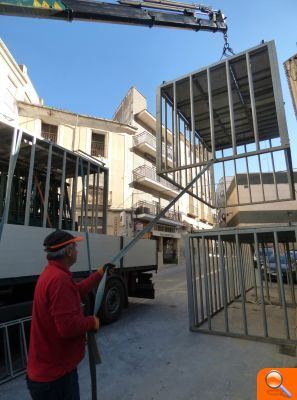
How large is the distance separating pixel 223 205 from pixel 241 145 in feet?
5.80

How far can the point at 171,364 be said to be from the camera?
12.9ft

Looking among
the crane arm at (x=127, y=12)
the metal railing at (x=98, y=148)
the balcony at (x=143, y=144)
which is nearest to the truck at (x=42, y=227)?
the crane arm at (x=127, y=12)

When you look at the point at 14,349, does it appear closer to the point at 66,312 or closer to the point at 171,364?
the point at 171,364

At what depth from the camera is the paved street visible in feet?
10.5

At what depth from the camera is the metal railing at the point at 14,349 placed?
12.2ft

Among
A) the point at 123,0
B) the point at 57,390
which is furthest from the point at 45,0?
the point at 57,390

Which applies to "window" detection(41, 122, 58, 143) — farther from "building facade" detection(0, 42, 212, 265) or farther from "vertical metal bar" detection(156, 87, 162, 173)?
"vertical metal bar" detection(156, 87, 162, 173)

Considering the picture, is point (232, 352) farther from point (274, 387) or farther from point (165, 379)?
point (274, 387)

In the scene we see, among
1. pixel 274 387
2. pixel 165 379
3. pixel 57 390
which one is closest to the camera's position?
pixel 274 387

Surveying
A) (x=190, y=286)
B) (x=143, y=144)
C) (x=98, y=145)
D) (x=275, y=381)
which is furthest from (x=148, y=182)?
(x=275, y=381)

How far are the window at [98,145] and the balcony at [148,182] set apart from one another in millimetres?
3332

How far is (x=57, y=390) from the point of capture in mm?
1936

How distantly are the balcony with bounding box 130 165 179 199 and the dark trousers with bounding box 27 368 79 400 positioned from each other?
75.4ft

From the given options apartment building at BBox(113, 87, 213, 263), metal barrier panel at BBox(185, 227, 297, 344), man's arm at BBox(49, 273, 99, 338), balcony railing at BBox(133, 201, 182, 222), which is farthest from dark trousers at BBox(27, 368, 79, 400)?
balcony railing at BBox(133, 201, 182, 222)
